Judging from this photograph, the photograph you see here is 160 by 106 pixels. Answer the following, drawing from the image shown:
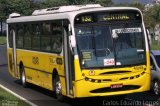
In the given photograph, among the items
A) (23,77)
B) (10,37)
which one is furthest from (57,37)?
(10,37)

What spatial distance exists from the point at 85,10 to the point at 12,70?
9.31m

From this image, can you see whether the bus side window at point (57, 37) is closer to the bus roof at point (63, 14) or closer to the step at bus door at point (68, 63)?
the bus roof at point (63, 14)

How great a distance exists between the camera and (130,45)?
588 inches

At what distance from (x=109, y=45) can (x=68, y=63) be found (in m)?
1.27

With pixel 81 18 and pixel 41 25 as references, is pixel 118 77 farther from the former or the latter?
pixel 41 25

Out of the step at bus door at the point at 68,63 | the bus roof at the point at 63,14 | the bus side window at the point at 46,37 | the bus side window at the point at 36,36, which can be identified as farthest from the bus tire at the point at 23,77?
the step at bus door at the point at 68,63

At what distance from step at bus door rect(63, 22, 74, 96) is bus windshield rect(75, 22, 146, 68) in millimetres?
466

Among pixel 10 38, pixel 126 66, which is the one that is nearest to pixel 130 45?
pixel 126 66

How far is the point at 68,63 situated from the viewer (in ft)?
49.4

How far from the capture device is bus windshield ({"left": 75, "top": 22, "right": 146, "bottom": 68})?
47.8 ft

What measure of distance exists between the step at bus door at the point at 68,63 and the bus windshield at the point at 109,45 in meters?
0.47

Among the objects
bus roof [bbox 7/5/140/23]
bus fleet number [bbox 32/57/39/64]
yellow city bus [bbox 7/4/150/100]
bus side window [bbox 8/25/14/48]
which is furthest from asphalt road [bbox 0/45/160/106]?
bus side window [bbox 8/25/14/48]

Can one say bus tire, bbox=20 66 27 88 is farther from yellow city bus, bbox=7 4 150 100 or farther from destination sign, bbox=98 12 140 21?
destination sign, bbox=98 12 140 21

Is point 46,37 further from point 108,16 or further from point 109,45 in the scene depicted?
point 109,45
